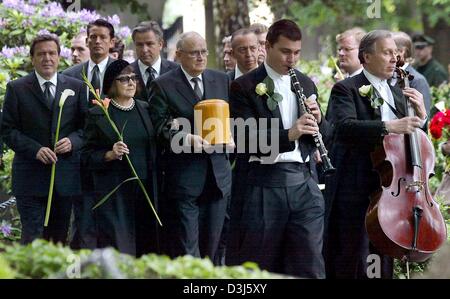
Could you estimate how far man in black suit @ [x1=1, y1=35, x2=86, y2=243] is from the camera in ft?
37.3

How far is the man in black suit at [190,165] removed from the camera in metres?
10.7

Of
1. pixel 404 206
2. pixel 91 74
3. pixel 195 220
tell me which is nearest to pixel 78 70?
pixel 91 74

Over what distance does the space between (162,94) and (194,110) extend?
1.46ft

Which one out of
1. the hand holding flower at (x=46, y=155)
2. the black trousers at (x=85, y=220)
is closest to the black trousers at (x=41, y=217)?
the black trousers at (x=85, y=220)

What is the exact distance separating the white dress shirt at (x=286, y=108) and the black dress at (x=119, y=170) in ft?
4.18

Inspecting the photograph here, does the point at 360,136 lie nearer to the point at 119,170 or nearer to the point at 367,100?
the point at 367,100

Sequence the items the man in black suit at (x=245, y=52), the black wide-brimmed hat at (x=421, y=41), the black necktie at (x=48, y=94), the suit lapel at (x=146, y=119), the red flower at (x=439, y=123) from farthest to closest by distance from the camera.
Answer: the black wide-brimmed hat at (x=421, y=41) → the man in black suit at (x=245, y=52) → the red flower at (x=439, y=123) → the black necktie at (x=48, y=94) → the suit lapel at (x=146, y=119)

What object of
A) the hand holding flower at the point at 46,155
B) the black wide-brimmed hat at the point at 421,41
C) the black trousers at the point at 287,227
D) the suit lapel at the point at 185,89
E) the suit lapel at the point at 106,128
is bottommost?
the black trousers at the point at 287,227

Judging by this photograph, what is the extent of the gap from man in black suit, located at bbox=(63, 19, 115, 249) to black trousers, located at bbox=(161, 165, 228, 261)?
3.54ft

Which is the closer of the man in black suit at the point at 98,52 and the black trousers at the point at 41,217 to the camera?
the black trousers at the point at 41,217

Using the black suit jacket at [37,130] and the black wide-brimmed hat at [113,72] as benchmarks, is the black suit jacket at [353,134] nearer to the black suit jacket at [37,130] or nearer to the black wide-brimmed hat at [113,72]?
the black wide-brimmed hat at [113,72]

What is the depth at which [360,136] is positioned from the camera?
394 inches

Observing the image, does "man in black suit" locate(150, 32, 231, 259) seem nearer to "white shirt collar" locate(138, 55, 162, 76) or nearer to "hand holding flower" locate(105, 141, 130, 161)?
"hand holding flower" locate(105, 141, 130, 161)

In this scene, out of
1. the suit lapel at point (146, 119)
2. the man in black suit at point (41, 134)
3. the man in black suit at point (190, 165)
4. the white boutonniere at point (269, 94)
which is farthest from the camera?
the man in black suit at point (41, 134)
